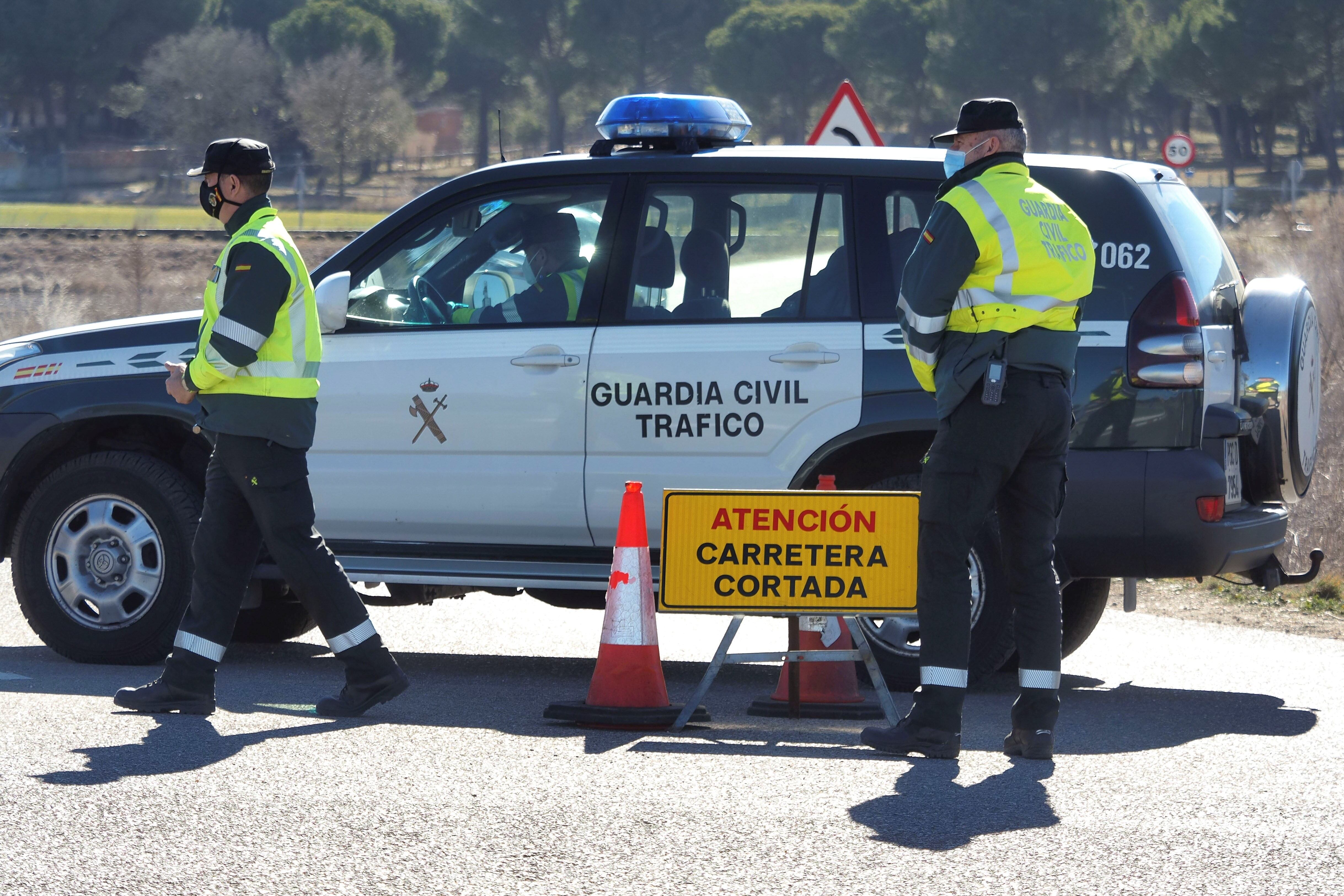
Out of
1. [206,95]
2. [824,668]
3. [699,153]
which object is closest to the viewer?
[824,668]

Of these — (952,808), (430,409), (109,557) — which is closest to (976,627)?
(952,808)

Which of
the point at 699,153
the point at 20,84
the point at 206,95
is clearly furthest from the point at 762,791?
the point at 20,84

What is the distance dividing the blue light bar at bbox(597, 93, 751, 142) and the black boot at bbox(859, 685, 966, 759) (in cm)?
249

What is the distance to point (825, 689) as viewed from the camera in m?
6.04

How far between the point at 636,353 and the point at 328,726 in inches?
67.3

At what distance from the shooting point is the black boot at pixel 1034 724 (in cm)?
530

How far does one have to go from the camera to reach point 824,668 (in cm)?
607

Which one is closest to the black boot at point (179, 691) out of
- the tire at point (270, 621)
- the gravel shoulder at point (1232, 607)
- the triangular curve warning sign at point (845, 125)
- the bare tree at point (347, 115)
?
the tire at point (270, 621)

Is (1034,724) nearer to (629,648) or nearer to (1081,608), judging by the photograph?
(629,648)

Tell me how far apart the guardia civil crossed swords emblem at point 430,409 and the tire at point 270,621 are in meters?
1.34

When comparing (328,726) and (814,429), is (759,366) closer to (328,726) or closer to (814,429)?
(814,429)

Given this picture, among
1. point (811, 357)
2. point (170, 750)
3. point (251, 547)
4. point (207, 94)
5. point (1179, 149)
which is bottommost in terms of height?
point (170, 750)

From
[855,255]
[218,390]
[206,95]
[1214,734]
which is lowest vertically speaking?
[1214,734]

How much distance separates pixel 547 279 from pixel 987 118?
201 cm
